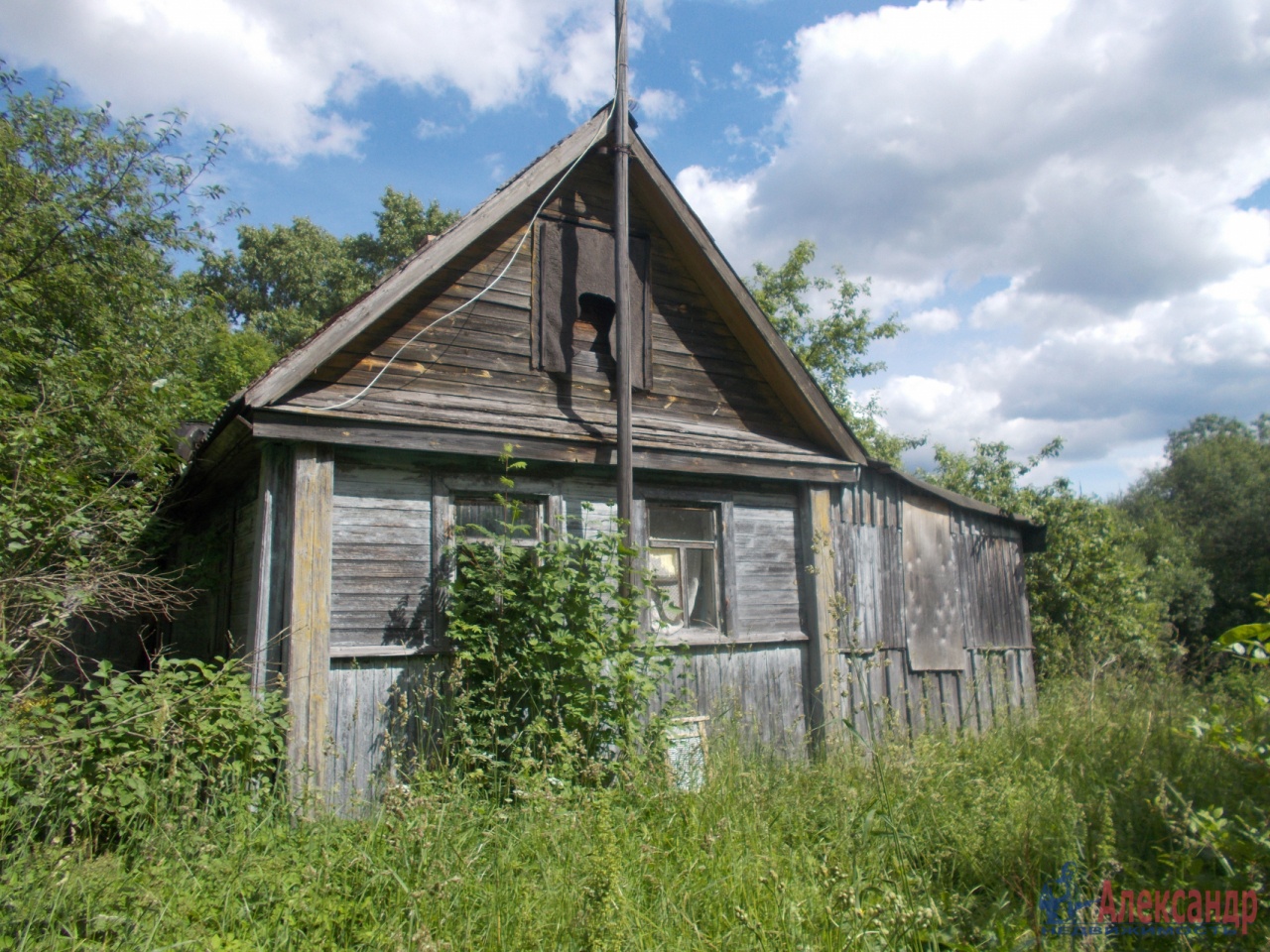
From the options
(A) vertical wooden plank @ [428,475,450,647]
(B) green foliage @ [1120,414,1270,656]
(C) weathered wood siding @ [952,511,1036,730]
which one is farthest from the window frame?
(B) green foliage @ [1120,414,1270,656]

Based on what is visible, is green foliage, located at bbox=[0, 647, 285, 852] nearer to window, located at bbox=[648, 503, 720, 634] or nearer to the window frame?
the window frame

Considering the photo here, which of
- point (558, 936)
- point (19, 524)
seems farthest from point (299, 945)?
point (19, 524)

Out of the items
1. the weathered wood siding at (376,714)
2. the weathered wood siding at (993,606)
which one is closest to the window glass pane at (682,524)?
the weathered wood siding at (376,714)

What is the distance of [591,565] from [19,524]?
373cm

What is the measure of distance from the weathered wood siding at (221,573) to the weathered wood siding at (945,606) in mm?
5555

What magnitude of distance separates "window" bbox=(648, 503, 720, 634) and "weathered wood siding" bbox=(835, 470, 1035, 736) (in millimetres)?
1364

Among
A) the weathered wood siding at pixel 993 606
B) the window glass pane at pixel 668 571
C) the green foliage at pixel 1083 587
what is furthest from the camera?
the green foliage at pixel 1083 587

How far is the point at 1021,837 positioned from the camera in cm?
394

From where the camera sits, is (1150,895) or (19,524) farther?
(19,524)

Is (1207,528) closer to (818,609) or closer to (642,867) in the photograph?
(818,609)

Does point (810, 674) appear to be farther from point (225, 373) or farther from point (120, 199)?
point (225, 373)

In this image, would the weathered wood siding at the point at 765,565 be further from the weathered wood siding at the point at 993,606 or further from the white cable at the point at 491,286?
the white cable at the point at 491,286

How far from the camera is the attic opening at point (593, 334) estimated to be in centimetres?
749

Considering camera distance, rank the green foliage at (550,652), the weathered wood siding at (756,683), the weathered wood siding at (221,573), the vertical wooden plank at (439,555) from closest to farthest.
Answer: the green foliage at (550,652) → the vertical wooden plank at (439,555) → the weathered wood siding at (756,683) → the weathered wood siding at (221,573)
